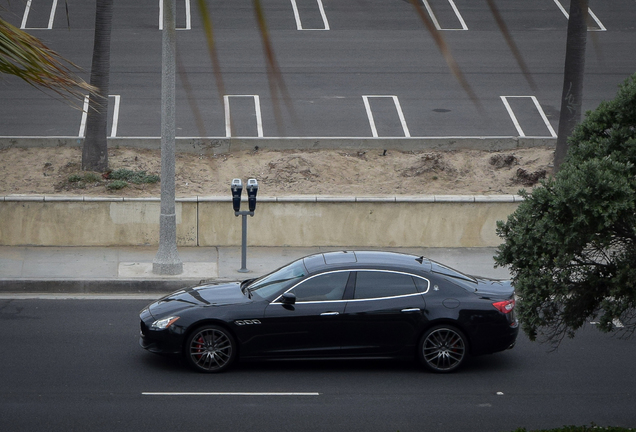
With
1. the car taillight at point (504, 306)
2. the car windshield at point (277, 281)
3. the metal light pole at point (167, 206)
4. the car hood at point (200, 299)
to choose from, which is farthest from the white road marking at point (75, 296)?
the car taillight at point (504, 306)

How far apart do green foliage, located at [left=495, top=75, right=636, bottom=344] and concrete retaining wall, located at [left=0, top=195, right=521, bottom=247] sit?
8.47 m

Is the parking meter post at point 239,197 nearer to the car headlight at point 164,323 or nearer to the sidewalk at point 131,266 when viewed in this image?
the sidewalk at point 131,266

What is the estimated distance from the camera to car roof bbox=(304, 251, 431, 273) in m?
8.88

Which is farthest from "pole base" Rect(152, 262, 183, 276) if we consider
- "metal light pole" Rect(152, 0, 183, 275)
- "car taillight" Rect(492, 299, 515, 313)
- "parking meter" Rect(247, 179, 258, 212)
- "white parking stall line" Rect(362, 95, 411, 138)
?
"white parking stall line" Rect(362, 95, 411, 138)

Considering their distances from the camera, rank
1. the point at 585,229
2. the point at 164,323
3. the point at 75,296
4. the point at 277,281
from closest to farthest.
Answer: the point at 585,229
the point at 164,323
the point at 277,281
the point at 75,296

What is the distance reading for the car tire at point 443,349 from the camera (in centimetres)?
866

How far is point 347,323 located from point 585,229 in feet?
12.6

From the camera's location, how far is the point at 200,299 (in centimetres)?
902

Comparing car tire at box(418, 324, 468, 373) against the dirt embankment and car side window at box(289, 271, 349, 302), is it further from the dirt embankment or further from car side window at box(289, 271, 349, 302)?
the dirt embankment

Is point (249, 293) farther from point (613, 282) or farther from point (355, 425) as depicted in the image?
point (613, 282)

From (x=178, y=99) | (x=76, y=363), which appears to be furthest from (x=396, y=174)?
(x=76, y=363)

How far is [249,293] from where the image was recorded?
9086 millimetres

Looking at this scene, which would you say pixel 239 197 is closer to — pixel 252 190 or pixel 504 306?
pixel 252 190

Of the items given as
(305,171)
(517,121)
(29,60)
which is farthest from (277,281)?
(517,121)
